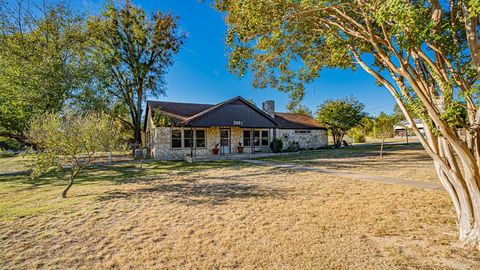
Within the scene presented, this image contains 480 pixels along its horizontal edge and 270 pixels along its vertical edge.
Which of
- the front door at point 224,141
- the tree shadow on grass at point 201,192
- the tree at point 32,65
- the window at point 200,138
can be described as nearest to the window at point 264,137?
the front door at point 224,141

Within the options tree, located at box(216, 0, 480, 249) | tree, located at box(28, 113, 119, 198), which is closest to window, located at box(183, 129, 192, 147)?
tree, located at box(28, 113, 119, 198)

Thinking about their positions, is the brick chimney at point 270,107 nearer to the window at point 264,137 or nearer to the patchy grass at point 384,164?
the window at point 264,137

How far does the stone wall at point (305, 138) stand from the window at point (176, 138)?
10.5 meters

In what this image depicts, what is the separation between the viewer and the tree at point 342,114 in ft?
83.7

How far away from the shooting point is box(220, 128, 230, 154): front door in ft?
65.6

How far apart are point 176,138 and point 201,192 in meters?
11.5

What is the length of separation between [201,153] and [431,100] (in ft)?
54.9

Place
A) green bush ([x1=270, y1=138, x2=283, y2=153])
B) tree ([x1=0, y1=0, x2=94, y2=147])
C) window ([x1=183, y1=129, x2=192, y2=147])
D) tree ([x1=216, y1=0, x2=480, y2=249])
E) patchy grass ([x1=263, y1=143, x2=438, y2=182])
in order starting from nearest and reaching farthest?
tree ([x1=216, y1=0, x2=480, y2=249]), patchy grass ([x1=263, y1=143, x2=438, y2=182]), tree ([x1=0, y1=0, x2=94, y2=147]), window ([x1=183, y1=129, x2=192, y2=147]), green bush ([x1=270, y1=138, x2=283, y2=153])

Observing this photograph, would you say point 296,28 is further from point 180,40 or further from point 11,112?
point 180,40

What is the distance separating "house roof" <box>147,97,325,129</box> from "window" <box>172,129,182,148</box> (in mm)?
1021

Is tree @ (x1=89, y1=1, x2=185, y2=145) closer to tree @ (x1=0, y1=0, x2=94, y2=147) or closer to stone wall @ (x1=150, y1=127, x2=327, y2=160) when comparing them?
tree @ (x1=0, y1=0, x2=94, y2=147)

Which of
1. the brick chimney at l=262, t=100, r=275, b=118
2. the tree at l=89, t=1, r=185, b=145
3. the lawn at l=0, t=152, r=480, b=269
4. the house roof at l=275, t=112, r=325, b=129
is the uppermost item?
the tree at l=89, t=1, r=185, b=145

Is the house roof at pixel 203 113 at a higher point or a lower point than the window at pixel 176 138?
higher

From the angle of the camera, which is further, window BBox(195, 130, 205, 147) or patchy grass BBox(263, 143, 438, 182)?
window BBox(195, 130, 205, 147)
